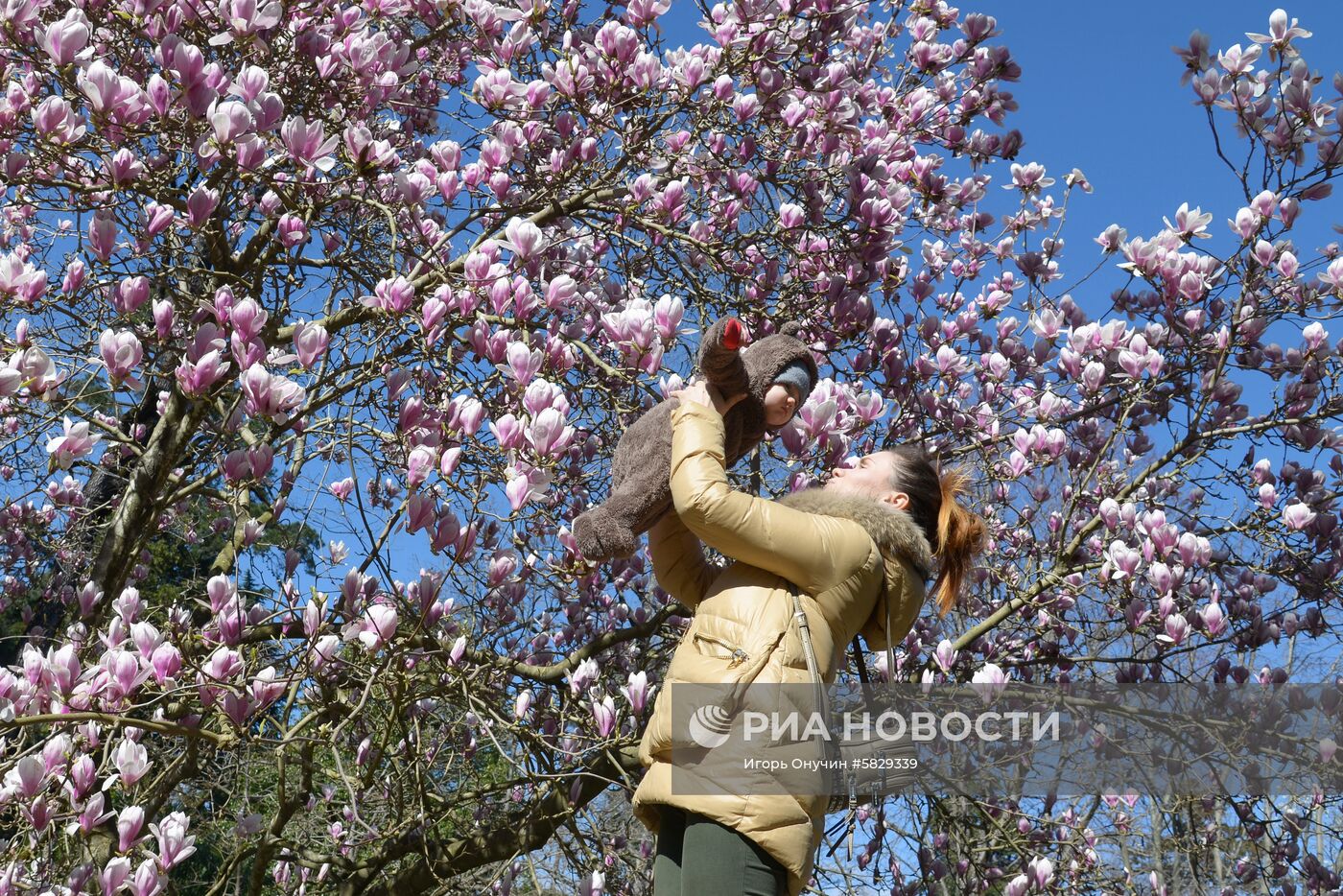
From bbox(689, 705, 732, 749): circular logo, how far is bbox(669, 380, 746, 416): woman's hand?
52 centimetres

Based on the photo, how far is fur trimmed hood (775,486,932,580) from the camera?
2023 mm

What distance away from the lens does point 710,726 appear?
171cm

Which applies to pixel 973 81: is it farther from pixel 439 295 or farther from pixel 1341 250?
pixel 439 295

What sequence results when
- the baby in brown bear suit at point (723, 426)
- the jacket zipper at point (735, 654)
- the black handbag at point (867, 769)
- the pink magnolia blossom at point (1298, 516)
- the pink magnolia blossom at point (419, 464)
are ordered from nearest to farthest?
the jacket zipper at point (735, 654)
the baby in brown bear suit at point (723, 426)
the pink magnolia blossom at point (419, 464)
the black handbag at point (867, 769)
the pink magnolia blossom at point (1298, 516)

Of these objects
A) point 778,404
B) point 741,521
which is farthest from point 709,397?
point 741,521

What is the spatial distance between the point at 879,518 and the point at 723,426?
0.36m

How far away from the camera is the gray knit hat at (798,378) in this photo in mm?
2041

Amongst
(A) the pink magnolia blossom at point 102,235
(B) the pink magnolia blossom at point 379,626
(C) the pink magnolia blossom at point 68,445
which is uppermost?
(A) the pink magnolia blossom at point 102,235

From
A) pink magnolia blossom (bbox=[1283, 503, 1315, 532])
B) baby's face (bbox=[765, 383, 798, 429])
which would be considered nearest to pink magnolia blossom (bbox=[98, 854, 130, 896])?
baby's face (bbox=[765, 383, 798, 429])

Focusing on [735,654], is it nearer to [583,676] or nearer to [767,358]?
[767,358]

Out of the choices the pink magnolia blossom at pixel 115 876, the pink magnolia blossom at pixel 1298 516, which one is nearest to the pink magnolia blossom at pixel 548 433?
the pink magnolia blossom at pixel 115 876

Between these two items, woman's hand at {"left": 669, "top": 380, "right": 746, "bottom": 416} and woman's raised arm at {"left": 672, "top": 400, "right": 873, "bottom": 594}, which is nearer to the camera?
woman's raised arm at {"left": 672, "top": 400, "right": 873, "bottom": 594}

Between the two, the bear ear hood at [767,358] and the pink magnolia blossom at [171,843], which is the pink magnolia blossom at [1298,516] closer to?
the bear ear hood at [767,358]

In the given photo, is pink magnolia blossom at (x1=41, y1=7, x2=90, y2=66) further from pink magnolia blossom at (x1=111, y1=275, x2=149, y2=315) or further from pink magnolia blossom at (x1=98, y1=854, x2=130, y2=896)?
pink magnolia blossom at (x1=98, y1=854, x2=130, y2=896)
